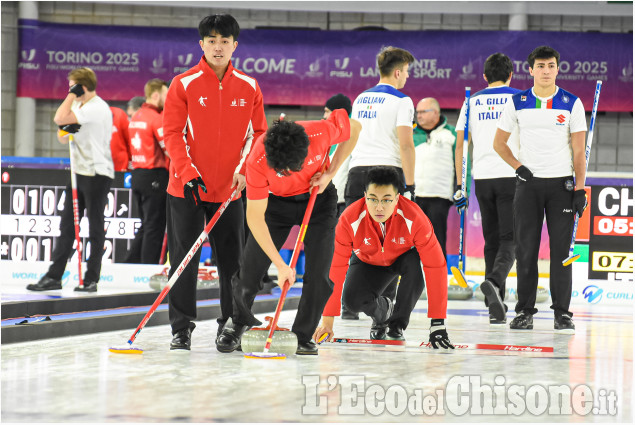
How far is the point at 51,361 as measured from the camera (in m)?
3.42

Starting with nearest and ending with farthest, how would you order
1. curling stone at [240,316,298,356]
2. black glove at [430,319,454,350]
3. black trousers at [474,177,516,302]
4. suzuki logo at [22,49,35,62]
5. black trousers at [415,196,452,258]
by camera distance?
curling stone at [240,316,298,356] < black glove at [430,319,454,350] < black trousers at [474,177,516,302] < black trousers at [415,196,452,258] < suzuki logo at [22,49,35,62]

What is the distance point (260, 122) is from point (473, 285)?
4.38 m

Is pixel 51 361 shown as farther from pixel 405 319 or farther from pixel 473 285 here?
pixel 473 285

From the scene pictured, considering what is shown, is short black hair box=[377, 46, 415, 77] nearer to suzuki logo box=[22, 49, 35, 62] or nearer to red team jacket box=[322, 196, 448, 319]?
red team jacket box=[322, 196, 448, 319]

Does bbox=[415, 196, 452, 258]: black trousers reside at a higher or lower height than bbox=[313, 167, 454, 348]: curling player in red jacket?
higher

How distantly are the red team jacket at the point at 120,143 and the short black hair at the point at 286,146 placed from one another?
15.4 ft

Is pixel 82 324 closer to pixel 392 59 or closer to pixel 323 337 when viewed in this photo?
pixel 323 337

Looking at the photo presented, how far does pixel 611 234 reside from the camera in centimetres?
774

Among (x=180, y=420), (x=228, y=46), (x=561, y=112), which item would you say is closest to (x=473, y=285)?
(x=561, y=112)

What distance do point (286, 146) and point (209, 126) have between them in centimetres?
69

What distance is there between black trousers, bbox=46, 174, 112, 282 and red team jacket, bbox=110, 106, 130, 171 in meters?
1.14

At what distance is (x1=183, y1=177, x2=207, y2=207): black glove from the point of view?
3.72 meters

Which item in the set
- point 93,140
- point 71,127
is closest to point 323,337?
point 93,140

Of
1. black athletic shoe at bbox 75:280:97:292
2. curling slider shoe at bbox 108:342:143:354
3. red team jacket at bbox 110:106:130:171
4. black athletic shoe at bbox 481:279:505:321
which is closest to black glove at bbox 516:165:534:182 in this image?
black athletic shoe at bbox 481:279:505:321
